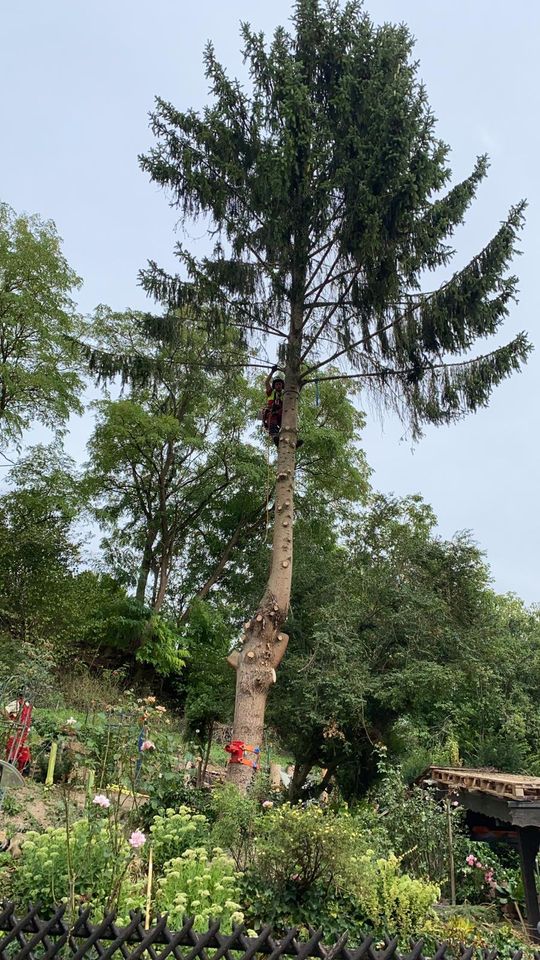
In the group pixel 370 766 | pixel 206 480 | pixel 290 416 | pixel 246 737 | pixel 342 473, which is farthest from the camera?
pixel 206 480

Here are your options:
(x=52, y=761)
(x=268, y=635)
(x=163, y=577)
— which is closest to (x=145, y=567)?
(x=163, y=577)

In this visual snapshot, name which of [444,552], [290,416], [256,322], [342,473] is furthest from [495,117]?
[342,473]

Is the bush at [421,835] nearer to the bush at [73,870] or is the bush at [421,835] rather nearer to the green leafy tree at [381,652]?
the green leafy tree at [381,652]

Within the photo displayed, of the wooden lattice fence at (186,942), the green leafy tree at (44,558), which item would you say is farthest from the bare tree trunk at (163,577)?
the wooden lattice fence at (186,942)

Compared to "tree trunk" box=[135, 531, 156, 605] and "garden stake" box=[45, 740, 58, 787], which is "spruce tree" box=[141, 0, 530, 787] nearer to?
"garden stake" box=[45, 740, 58, 787]

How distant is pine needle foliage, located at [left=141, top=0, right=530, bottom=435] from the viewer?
26.1 feet

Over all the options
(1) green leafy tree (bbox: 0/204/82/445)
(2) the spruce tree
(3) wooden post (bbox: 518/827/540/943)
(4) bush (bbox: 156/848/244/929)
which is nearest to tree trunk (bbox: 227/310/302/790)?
(2) the spruce tree

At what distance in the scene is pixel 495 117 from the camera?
10109 mm

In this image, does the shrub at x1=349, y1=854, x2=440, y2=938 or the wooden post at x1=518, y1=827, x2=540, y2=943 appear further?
the wooden post at x1=518, y1=827, x2=540, y2=943

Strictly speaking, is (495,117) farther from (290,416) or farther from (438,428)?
(290,416)

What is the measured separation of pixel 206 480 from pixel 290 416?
38.1 feet

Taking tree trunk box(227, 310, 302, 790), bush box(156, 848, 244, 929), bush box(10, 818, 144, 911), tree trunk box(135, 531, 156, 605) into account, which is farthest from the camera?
A: tree trunk box(135, 531, 156, 605)

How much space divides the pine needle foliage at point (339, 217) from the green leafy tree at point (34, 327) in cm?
776

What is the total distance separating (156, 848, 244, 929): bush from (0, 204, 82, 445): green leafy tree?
13786 millimetres
